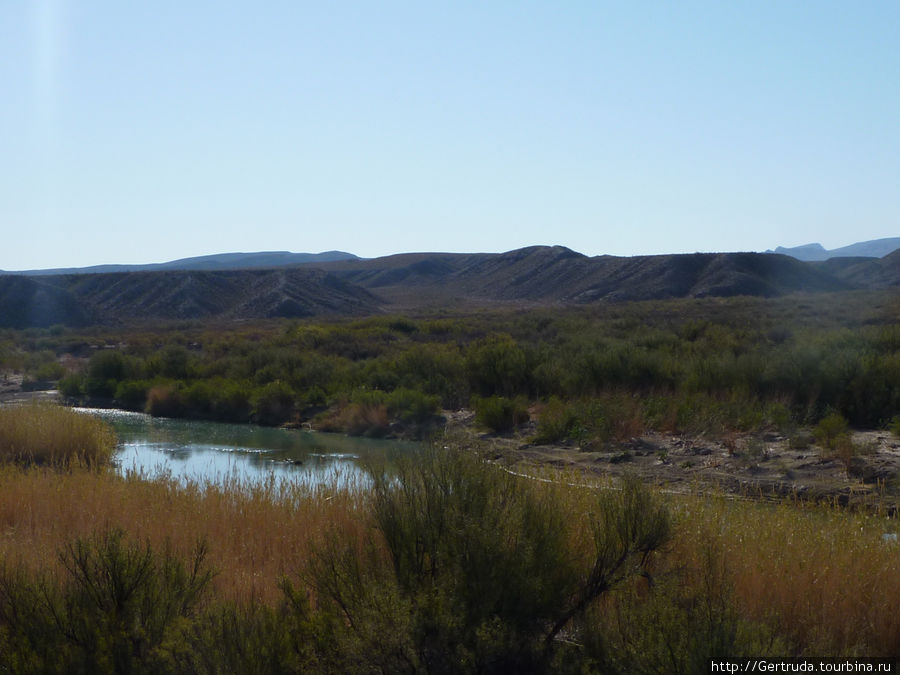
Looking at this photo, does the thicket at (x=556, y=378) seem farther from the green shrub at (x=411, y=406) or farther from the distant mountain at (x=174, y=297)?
the distant mountain at (x=174, y=297)

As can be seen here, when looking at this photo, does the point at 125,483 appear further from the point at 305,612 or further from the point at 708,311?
the point at 708,311

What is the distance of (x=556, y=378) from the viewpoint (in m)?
21.8

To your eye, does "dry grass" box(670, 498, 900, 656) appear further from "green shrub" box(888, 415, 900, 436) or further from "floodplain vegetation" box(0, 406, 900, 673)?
"green shrub" box(888, 415, 900, 436)

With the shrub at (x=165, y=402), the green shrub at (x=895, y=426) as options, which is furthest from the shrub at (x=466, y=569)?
the shrub at (x=165, y=402)

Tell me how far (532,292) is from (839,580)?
83509 mm

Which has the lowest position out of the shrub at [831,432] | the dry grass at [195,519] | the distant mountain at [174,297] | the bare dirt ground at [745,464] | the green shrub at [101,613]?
the bare dirt ground at [745,464]

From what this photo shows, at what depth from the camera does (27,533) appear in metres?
8.16

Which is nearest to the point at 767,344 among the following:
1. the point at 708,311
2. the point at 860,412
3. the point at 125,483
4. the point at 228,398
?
the point at 860,412

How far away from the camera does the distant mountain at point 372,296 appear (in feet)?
213

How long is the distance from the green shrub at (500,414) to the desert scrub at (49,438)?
811cm

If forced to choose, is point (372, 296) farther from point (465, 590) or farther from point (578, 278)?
point (465, 590)

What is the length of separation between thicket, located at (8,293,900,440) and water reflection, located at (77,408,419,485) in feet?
3.79

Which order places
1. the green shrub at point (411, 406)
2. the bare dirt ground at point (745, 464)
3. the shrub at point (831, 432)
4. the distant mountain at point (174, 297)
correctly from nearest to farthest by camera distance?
1. the bare dirt ground at point (745, 464)
2. the shrub at point (831, 432)
3. the green shrub at point (411, 406)
4. the distant mountain at point (174, 297)

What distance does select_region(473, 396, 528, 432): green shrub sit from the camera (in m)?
19.6
